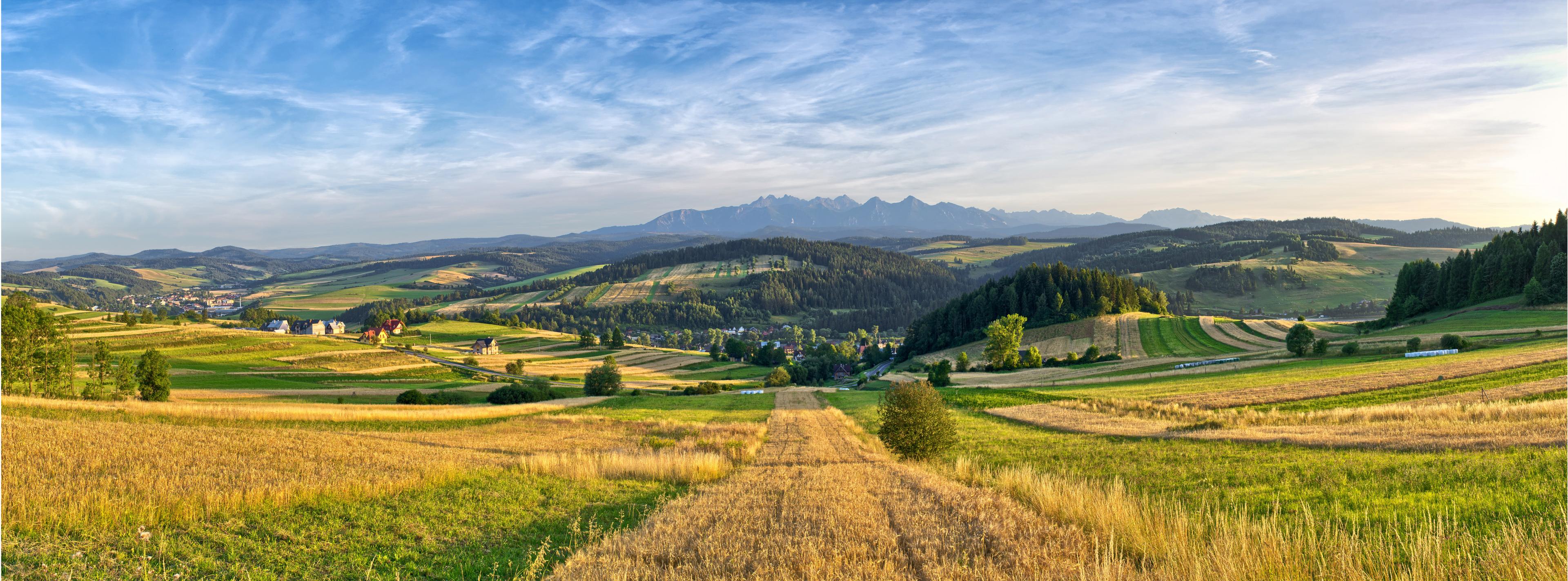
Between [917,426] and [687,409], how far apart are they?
92.3 feet

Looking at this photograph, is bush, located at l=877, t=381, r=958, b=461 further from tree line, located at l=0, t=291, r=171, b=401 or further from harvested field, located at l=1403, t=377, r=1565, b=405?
tree line, located at l=0, t=291, r=171, b=401

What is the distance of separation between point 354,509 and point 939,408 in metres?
16.7

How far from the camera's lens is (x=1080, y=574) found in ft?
21.5

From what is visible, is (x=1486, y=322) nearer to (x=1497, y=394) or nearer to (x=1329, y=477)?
(x=1497, y=394)

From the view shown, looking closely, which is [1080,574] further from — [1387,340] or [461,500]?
[1387,340]

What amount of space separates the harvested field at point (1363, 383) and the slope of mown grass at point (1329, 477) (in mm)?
14442

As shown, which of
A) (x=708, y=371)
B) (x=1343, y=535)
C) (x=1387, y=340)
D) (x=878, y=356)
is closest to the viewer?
(x=1343, y=535)

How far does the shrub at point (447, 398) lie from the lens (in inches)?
2028

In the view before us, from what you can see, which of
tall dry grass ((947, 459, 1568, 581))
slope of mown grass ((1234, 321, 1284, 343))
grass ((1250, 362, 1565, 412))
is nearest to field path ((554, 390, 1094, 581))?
tall dry grass ((947, 459, 1568, 581))

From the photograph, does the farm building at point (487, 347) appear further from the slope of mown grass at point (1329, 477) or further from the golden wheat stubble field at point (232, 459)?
the slope of mown grass at point (1329, 477)

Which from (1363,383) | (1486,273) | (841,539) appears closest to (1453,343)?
(1363,383)

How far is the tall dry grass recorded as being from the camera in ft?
19.5

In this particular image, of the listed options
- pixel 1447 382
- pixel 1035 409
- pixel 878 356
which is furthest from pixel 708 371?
pixel 1447 382

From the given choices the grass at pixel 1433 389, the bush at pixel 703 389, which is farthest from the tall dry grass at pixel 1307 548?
the bush at pixel 703 389
